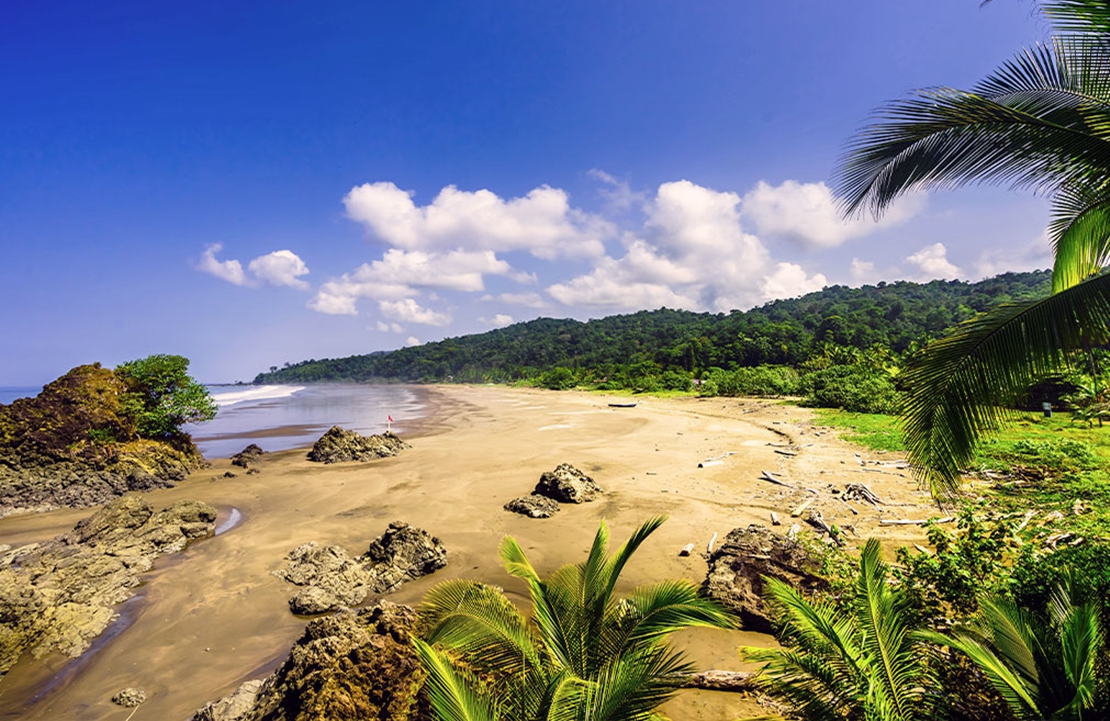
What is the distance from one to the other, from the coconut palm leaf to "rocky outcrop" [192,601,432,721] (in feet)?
18.0

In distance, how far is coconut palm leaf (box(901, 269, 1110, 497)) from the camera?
411 centimetres

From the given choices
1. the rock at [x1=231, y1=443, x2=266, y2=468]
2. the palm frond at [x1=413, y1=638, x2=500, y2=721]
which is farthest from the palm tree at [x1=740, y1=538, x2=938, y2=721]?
the rock at [x1=231, y1=443, x2=266, y2=468]

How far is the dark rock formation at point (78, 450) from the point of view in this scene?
15062mm

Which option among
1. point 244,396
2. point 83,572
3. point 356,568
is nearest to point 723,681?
point 356,568

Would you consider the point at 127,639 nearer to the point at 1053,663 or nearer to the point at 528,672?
the point at 528,672

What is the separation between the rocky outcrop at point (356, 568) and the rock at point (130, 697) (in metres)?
2.26

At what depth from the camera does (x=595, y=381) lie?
259 feet

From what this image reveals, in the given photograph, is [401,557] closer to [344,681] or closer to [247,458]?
[344,681]

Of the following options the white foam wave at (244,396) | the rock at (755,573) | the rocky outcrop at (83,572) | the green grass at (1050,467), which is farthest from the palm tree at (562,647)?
the white foam wave at (244,396)

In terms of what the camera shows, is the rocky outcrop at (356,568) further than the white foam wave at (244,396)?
No

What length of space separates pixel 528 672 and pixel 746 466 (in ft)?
47.8

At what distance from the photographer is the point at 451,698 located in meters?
3.24

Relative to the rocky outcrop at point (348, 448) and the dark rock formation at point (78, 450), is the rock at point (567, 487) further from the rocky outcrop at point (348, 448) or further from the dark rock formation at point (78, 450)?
the dark rock formation at point (78, 450)

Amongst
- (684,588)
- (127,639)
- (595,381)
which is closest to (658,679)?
(684,588)
